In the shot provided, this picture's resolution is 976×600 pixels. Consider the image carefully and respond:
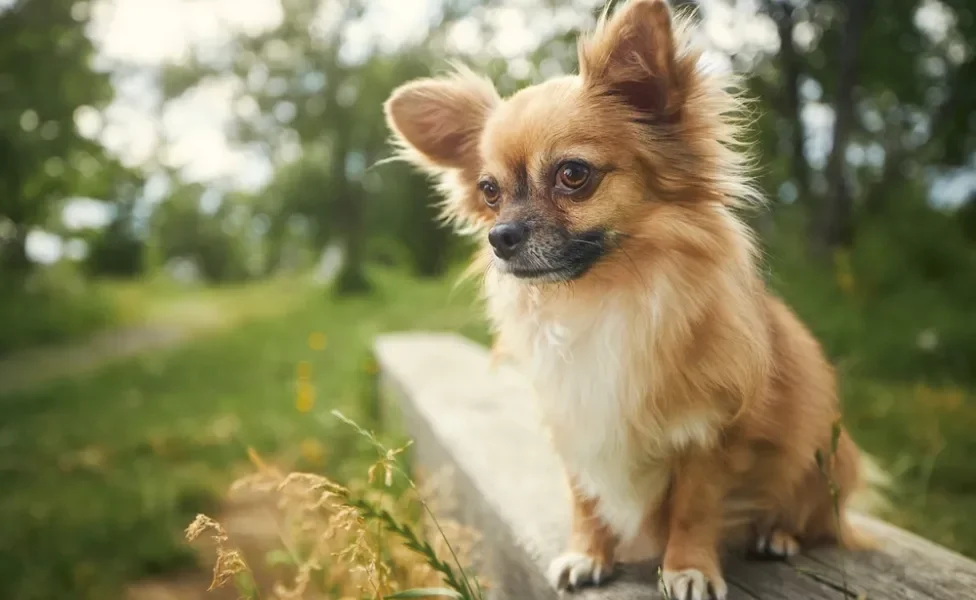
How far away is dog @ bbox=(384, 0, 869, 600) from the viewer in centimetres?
135

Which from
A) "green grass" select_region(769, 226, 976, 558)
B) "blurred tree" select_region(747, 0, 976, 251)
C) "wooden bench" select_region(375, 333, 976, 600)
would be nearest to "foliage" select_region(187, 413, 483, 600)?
"wooden bench" select_region(375, 333, 976, 600)

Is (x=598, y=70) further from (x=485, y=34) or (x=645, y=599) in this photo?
(x=485, y=34)

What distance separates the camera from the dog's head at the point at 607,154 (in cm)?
133

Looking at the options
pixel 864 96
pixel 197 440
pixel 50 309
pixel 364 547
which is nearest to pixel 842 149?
pixel 864 96

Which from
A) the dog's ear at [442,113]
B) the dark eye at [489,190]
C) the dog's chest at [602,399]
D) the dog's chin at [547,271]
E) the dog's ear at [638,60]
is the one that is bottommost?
the dog's chest at [602,399]

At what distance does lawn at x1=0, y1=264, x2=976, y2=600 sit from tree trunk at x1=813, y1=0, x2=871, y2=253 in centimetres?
48

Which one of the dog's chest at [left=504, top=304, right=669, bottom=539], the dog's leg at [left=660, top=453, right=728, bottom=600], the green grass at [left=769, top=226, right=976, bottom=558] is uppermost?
the dog's chest at [left=504, top=304, right=669, bottom=539]

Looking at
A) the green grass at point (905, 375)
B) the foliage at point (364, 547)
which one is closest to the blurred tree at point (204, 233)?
the green grass at point (905, 375)

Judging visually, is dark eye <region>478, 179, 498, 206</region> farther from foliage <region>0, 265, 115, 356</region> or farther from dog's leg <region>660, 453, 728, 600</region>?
foliage <region>0, 265, 115, 356</region>

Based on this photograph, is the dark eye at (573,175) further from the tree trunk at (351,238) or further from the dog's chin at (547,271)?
the tree trunk at (351,238)

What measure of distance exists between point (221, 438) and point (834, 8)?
12.8 ft

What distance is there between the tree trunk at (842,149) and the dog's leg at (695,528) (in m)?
3.11

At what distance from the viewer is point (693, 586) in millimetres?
1346

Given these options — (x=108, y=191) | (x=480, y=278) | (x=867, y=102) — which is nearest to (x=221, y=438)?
(x=480, y=278)
